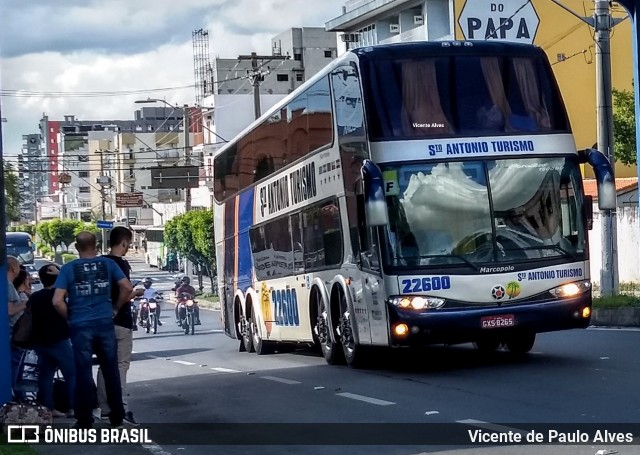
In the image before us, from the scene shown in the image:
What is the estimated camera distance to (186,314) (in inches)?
1672

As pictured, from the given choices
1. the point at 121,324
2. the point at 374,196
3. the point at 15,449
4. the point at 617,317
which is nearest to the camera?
the point at 15,449

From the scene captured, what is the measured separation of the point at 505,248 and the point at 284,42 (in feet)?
316

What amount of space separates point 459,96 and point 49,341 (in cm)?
628

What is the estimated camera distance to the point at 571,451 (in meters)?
8.70

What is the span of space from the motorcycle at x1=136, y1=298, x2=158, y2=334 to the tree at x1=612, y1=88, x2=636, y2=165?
58.2ft

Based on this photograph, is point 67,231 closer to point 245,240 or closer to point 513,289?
point 245,240

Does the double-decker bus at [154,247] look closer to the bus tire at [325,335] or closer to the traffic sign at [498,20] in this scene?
the traffic sign at [498,20]

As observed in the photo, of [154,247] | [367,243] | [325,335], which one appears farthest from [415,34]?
[154,247]

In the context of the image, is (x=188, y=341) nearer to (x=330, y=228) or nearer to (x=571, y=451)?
(x=330, y=228)

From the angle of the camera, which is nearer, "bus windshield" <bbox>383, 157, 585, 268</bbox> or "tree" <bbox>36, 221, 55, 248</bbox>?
"bus windshield" <bbox>383, 157, 585, 268</bbox>

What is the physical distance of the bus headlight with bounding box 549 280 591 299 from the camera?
1503cm

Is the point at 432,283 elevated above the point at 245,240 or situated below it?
below

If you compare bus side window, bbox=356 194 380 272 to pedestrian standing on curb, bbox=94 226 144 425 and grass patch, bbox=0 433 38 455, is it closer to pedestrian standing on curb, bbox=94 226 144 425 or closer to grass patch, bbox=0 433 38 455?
pedestrian standing on curb, bbox=94 226 144 425

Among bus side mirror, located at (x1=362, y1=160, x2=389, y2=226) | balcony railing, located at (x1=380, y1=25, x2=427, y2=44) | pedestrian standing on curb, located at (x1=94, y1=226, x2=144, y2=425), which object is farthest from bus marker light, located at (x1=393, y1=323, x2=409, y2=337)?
balcony railing, located at (x1=380, y1=25, x2=427, y2=44)
